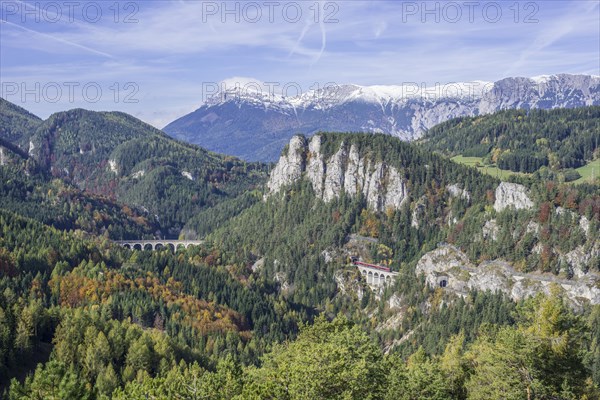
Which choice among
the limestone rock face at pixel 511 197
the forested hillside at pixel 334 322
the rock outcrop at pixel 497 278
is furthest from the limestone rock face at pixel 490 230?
the rock outcrop at pixel 497 278

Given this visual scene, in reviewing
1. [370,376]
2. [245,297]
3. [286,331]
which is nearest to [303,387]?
[370,376]

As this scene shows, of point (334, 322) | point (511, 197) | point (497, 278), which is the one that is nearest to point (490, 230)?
point (511, 197)

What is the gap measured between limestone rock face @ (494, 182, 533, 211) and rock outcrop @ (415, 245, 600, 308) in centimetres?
2200

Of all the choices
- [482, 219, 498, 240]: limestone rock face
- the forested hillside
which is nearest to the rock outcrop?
the forested hillside

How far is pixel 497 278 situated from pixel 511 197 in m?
35.3

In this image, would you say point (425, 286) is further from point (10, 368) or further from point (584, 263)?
point (10, 368)

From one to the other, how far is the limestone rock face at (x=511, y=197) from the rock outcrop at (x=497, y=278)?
72.2 feet

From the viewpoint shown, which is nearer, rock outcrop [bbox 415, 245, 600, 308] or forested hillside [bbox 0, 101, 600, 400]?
forested hillside [bbox 0, 101, 600, 400]

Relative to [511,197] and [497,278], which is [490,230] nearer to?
[511,197]

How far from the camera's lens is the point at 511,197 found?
188 m

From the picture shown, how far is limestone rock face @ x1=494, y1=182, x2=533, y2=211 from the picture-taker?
183875 mm

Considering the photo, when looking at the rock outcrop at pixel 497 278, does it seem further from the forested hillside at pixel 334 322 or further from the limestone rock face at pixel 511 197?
the limestone rock face at pixel 511 197

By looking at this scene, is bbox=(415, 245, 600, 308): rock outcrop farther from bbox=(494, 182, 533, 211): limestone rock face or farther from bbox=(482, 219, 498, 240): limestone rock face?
bbox=(494, 182, 533, 211): limestone rock face

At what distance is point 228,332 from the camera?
14038 centimetres
